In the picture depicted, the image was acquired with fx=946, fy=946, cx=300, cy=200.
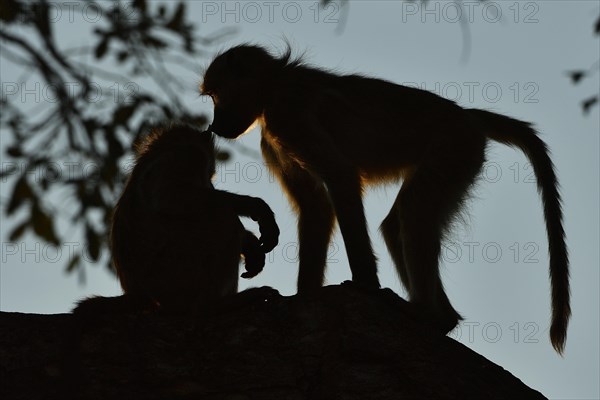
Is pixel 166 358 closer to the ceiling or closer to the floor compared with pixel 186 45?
closer to the floor

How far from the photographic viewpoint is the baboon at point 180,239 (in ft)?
14.3

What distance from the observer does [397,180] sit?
5.55m

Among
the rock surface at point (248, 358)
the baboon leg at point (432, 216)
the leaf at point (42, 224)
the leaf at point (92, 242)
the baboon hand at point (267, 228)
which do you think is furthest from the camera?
the baboon hand at point (267, 228)

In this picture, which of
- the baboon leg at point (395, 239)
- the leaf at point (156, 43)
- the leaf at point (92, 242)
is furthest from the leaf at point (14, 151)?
the baboon leg at point (395, 239)

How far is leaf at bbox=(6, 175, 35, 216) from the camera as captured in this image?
4.35m

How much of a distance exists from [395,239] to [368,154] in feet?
2.12

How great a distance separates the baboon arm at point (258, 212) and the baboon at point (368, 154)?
1.16ft

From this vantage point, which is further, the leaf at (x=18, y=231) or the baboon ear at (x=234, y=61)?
the baboon ear at (x=234, y=61)

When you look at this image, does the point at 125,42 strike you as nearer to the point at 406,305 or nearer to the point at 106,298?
the point at 106,298

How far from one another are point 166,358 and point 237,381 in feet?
0.99

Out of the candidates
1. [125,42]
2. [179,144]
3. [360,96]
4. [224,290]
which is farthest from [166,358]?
[360,96]

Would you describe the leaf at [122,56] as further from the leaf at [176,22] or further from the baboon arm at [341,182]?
the baboon arm at [341,182]

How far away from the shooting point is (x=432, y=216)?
4.86 m

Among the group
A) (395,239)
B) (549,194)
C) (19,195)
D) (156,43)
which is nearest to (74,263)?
(19,195)
